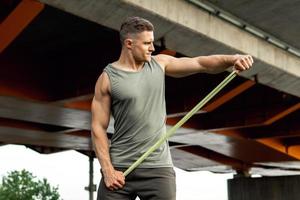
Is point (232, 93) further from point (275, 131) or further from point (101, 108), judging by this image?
point (101, 108)

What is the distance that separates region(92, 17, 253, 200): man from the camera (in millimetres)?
3236

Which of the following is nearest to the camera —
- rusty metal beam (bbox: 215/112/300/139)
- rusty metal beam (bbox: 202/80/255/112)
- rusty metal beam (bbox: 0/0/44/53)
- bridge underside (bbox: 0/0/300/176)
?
rusty metal beam (bbox: 0/0/44/53)

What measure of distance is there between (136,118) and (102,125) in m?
0.25

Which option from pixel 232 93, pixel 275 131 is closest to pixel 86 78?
pixel 232 93

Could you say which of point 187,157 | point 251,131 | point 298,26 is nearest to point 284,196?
point 251,131

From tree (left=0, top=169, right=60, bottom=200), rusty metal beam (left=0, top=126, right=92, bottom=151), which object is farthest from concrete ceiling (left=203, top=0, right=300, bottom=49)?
tree (left=0, top=169, right=60, bottom=200)

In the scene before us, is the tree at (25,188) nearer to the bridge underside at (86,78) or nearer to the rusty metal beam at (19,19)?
the bridge underside at (86,78)

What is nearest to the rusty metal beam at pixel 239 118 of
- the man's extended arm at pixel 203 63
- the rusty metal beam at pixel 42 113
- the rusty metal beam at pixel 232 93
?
the rusty metal beam at pixel 232 93

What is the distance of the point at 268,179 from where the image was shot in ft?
87.9

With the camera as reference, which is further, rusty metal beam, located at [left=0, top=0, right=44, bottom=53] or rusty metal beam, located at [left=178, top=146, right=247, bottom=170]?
rusty metal beam, located at [left=178, top=146, right=247, bottom=170]

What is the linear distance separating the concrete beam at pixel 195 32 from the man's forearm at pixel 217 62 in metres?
5.59

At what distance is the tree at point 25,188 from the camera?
53.3 meters

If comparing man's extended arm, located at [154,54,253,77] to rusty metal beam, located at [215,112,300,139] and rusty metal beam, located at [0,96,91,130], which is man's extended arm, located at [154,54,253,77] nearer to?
rusty metal beam, located at [0,96,91,130]

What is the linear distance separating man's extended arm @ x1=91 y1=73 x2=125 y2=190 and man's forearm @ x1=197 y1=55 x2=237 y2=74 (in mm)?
654
